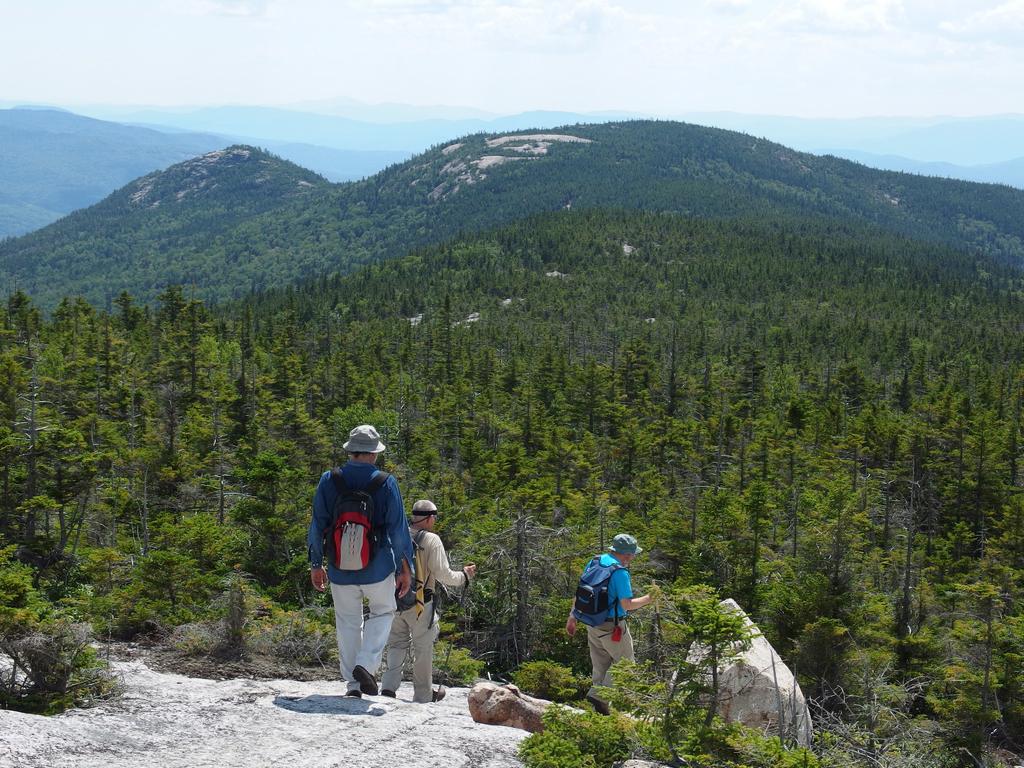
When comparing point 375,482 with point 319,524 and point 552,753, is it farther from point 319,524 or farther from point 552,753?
point 552,753

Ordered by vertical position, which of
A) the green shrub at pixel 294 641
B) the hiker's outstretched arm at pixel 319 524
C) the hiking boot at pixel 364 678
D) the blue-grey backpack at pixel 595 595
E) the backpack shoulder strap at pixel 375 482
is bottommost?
the green shrub at pixel 294 641

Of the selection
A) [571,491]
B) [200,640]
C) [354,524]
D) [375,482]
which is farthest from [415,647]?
[571,491]

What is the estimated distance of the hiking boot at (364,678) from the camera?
792 centimetres

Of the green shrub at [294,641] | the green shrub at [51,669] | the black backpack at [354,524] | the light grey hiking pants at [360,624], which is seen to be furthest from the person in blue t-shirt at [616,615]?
the green shrub at [51,669]

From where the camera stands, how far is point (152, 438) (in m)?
31.9

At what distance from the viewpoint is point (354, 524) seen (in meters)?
7.53

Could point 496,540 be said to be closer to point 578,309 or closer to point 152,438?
point 152,438

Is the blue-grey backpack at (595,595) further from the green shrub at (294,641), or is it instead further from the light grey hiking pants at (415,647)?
the green shrub at (294,641)

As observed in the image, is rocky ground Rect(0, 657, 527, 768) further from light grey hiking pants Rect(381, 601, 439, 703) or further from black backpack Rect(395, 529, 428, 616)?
black backpack Rect(395, 529, 428, 616)

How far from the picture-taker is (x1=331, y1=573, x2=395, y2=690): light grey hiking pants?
7.89m

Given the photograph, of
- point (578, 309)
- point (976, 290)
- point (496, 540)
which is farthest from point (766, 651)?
point (976, 290)

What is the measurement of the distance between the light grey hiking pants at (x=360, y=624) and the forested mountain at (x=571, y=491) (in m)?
2.20

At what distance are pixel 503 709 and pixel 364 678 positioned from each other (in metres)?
1.52

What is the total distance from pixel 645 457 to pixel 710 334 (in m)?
60.3
